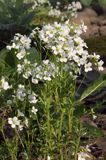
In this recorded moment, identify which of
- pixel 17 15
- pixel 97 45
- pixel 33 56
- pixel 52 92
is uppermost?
pixel 17 15

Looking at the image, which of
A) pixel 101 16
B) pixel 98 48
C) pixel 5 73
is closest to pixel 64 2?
pixel 101 16

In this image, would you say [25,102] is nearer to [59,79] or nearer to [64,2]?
[59,79]

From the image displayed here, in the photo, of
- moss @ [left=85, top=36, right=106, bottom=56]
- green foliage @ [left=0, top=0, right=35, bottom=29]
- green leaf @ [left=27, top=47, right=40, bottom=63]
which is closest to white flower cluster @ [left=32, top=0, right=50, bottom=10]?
green foliage @ [left=0, top=0, right=35, bottom=29]

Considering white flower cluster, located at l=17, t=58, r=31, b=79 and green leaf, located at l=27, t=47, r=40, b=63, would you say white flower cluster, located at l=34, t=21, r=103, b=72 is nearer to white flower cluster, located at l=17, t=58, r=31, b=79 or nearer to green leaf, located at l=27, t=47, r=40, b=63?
white flower cluster, located at l=17, t=58, r=31, b=79

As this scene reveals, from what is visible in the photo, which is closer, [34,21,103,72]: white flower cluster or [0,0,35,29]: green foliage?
[34,21,103,72]: white flower cluster

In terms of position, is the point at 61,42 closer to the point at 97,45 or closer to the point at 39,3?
the point at 97,45

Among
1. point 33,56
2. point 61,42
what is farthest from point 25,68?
point 33,56

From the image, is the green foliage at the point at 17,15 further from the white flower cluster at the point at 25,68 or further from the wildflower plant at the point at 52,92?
the white flower cluster at the point at 25,68

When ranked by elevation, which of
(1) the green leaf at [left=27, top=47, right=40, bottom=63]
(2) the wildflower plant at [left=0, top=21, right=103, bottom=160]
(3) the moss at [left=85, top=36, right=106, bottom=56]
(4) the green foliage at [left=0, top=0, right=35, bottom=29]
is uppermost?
(4) the green foliage at [left=0, top=0, right=35, bottom=29]
